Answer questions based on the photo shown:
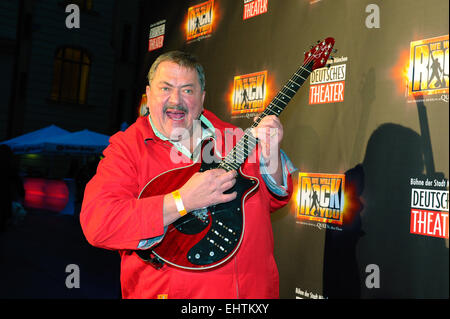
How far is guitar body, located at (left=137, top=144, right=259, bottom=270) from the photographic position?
77.1 inches

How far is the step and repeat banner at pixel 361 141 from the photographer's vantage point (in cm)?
252

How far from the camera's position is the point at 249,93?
4.16 meters

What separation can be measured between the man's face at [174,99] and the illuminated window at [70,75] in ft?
49.2

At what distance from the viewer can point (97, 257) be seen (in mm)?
6379

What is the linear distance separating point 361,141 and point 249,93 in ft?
4.79

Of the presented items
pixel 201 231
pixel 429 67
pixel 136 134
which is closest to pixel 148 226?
pixel 201 231

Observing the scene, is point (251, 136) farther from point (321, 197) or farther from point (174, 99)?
point (321, 197)

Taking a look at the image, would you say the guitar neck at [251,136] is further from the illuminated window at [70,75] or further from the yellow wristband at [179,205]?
the illuminated window at [70,75]

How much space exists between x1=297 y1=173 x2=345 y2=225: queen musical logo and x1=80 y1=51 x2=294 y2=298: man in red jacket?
92 cm

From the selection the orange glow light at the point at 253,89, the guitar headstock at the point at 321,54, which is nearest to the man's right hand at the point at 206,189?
the guitar headstock at the point at 321,54

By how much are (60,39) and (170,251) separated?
51.7 feet
